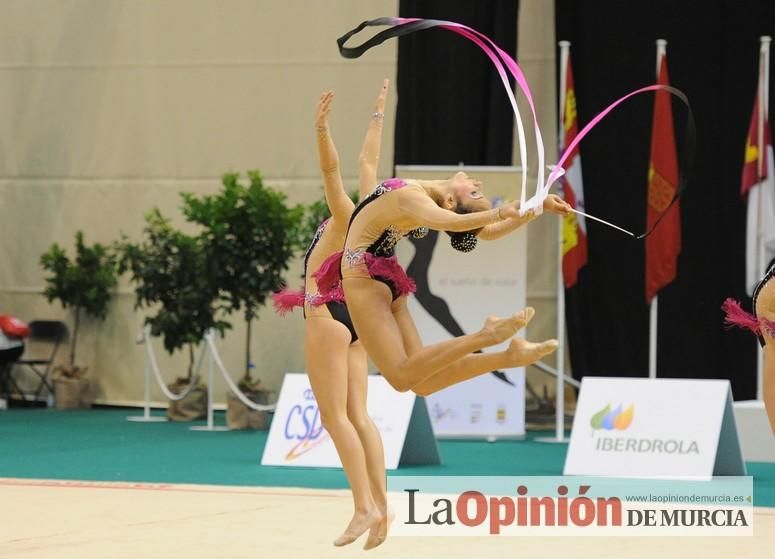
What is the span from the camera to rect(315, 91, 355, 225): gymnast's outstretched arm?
5398 mm

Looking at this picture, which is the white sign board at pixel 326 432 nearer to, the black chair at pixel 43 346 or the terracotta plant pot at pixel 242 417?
the terracotta plant pot at pixel 242 417

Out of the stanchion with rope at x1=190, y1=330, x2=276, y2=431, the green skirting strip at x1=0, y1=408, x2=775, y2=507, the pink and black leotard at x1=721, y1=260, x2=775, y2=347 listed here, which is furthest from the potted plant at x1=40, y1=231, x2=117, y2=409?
the pink and black leotard at x1=721, y1=260, x2=775, y2=347

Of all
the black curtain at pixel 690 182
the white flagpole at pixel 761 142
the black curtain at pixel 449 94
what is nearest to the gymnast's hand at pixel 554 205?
the white flagpole at pixel 761 142

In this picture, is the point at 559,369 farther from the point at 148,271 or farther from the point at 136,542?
the point at 136,542

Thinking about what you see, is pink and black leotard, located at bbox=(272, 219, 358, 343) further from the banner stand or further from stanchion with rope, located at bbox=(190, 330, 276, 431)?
stanchion with rope, located at bbox=(190, 330, 276, 431)

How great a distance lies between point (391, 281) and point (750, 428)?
15.6 feet

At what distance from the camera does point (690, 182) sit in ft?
35.5

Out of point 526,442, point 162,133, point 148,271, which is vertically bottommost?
point 526,442

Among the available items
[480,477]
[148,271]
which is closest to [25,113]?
[148,271]

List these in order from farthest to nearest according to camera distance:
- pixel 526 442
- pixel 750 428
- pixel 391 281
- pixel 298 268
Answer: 1. pixel 298 268
2. pixel 526 442
3. pixel 750 428
4. pixel 391 281

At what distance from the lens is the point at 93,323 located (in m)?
12.9

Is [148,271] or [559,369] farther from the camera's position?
[148,271]

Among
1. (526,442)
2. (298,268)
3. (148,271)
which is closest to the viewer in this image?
(526,442)

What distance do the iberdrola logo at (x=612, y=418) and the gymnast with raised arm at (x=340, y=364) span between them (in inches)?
107
